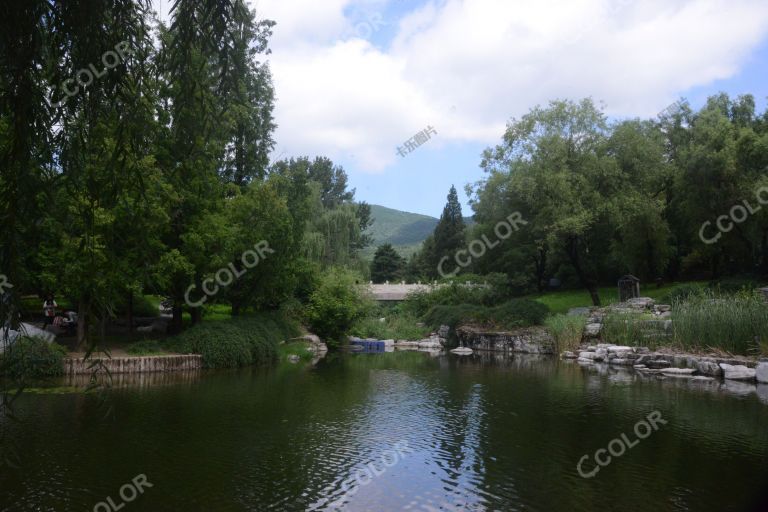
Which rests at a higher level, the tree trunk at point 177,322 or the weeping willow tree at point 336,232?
the weeping willow tree at point 336,232

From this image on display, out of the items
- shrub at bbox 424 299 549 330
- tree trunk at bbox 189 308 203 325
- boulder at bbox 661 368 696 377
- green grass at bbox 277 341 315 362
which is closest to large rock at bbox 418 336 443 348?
shrub at bbox 424 299 549 330

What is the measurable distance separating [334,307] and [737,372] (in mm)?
17976

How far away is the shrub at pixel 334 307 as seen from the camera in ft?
96.2

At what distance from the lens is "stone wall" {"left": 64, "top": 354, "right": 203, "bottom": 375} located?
1639cm

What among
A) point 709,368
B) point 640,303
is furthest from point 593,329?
point 709,368

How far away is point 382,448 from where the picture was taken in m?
9.48

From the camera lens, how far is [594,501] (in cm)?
701

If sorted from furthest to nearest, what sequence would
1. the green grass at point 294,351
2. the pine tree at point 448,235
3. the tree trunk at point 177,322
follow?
the pine tree at point 448,235, the green grass at point 294,351, the tree trunk at point 177,322

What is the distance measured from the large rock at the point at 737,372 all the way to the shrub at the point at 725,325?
0.96 m

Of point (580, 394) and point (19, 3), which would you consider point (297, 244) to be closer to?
point (580, 394)

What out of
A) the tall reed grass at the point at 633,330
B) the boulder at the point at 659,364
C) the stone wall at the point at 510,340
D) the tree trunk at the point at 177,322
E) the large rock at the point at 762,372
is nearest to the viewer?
the large rock at the point at 762,372

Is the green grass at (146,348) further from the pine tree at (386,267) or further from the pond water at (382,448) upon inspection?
the pine tree at (386,267)

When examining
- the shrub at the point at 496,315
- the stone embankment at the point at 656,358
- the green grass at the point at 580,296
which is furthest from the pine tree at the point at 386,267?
the stone embankment at the point at 656,358

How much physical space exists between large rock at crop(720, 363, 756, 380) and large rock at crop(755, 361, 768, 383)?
318 mm
